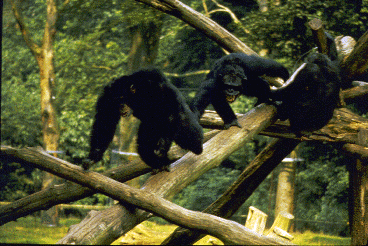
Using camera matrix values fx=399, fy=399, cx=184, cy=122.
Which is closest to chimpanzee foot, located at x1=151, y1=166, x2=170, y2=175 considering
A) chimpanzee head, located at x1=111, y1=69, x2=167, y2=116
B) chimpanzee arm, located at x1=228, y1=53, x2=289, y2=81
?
chimpanzee head, located at x1=111, y1=69, x2=167, y2=116

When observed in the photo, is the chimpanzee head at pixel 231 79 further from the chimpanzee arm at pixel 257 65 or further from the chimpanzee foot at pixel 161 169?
the chimpanzee foot at pixel 161 169

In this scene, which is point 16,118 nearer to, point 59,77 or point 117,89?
point 59,77

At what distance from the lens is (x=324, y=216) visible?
1008cm

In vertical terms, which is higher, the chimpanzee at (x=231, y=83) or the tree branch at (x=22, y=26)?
the tree branch at (x=22, y=26)

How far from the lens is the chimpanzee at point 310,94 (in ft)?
15.9

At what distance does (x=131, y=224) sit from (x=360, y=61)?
358cm

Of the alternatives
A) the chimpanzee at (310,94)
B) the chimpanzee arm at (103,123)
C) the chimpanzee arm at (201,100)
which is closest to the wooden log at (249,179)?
the chimpanzee at (310,94)

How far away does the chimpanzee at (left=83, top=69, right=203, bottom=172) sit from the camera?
3.61m

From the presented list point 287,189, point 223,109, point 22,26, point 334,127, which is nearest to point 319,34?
point 334,127

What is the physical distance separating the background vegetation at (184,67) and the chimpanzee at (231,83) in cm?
318

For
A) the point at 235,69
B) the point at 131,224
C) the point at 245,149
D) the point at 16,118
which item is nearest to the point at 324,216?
the point at 245,149

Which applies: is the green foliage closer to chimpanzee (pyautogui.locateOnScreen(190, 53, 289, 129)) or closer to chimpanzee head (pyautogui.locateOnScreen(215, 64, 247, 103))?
chimpanzee (pyautogui.locateOnScreen(190, 53, 289, 129))

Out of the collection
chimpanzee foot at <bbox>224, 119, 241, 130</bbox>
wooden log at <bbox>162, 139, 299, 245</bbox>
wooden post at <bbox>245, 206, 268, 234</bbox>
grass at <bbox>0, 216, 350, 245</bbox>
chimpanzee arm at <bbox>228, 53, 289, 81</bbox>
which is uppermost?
chimpanzee arm at <bbox>228, 53, 289, 81</bbox>

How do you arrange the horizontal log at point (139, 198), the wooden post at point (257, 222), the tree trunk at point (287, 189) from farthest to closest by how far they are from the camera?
the tree trunk at point (287, 189) → the wooden post at point (257, 222) → the horizontal log at point (139, 198)
